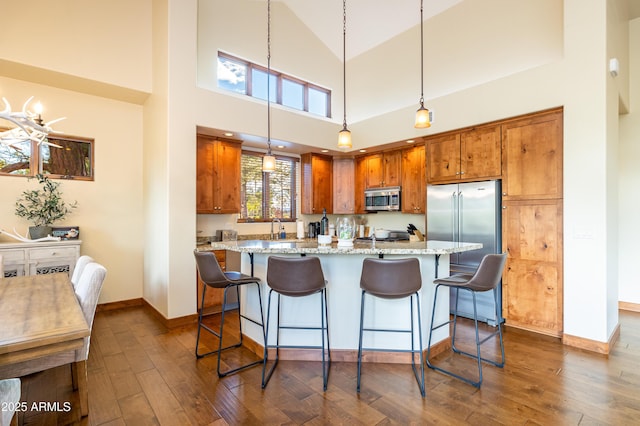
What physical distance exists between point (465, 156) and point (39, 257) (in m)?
5.32

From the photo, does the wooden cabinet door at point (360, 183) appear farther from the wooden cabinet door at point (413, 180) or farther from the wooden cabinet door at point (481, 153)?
the wooden cabinet door at point (481, 153)

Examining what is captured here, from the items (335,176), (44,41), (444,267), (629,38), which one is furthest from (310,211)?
(629,38)

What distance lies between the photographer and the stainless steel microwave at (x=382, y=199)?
17.2 feet

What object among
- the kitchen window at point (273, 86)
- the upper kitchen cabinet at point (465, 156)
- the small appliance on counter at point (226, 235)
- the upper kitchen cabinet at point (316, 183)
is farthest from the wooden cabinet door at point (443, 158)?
the small appliance on counter at point (226, 235)

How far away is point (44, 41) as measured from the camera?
3598 mm

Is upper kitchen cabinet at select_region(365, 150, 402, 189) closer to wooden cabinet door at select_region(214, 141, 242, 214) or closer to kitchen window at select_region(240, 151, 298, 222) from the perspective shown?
kitchen window at select_region(240, 151, 298, 222)

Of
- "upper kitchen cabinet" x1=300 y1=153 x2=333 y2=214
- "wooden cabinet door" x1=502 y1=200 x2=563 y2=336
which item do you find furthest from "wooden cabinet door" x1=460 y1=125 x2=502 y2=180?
"upper kitchen cabinet" x1=300 y1=153 x2=333 y2=214

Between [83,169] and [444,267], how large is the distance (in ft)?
15.5

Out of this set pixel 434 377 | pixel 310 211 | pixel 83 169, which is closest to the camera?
pixel 434 377

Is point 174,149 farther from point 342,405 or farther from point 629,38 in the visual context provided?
point 629,38

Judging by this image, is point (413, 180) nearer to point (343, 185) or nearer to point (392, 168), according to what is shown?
point (392, 168)

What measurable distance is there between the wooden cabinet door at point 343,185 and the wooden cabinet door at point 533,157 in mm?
2726

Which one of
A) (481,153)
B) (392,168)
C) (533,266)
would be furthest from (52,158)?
(533,266)

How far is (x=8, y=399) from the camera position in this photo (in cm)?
133
